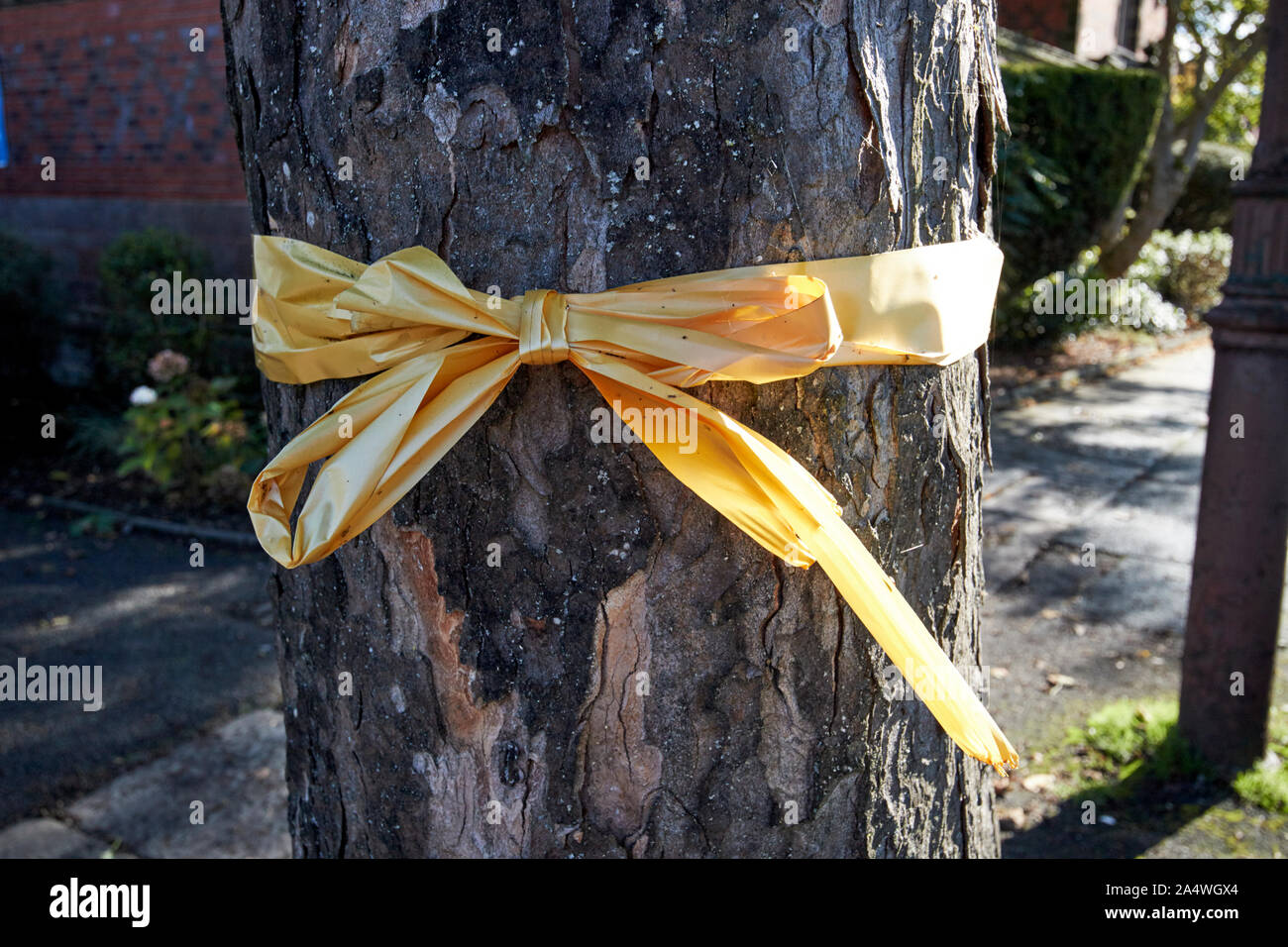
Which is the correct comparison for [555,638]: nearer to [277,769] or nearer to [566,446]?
[566,446]

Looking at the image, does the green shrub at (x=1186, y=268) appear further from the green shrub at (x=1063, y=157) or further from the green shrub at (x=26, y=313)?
the green shrub at (x=26, y=313)

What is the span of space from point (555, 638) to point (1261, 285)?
2885 millimetres

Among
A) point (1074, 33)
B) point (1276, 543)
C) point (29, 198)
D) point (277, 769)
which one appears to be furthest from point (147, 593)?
point (1074, 33)

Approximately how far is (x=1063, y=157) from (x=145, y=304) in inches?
321

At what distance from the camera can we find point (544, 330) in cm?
128

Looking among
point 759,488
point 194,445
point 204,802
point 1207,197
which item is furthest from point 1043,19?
point 759,488

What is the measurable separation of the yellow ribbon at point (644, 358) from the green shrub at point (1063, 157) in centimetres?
802

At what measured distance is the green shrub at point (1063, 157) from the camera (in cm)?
913

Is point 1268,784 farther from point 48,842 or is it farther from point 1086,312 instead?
point 1086,312

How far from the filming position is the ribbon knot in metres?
1.28

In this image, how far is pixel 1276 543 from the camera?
3355 millimetres

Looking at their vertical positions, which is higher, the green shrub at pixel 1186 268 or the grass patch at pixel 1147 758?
the green shrub at pixel 1186 268

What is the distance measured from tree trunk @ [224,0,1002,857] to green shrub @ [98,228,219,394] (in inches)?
248

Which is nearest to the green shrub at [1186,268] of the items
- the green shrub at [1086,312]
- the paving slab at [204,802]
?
the green shrub at [1086,312]
